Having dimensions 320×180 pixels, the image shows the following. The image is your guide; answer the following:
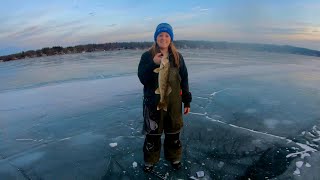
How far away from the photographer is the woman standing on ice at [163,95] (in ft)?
12.3

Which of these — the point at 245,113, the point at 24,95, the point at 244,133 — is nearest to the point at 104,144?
the point at 244,133

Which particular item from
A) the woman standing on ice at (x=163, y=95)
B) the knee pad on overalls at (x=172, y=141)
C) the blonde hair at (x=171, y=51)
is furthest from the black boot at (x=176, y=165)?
the blonde hair at (x=171, y=51)

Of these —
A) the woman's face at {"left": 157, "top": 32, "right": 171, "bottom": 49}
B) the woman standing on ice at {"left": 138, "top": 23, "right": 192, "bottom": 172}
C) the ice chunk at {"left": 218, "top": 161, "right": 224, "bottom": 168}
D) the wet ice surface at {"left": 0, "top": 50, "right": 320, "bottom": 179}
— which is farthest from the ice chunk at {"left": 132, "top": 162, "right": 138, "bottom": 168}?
the woman's face at {"left": 157, "top": 32, "right": 171, "bottom": 49}

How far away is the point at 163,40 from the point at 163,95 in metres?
0.69

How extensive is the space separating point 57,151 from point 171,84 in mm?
2278

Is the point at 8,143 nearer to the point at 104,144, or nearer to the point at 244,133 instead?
the point at 104,144

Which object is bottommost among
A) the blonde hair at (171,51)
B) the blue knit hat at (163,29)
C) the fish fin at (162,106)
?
the fish fin at (162,106)

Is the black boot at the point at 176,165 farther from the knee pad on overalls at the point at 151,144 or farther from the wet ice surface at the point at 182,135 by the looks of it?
the knee pad on overalls at the point at 151,144

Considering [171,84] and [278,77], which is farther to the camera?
[278,77]

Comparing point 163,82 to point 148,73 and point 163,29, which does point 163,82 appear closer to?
point 148,73

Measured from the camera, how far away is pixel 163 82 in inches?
141

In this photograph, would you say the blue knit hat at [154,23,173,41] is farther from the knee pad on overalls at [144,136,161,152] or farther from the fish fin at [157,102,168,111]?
the knee pad on overalls at [144,136,161,152]

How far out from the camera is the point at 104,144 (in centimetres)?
512

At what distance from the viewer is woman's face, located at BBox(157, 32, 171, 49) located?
3.83 metres
